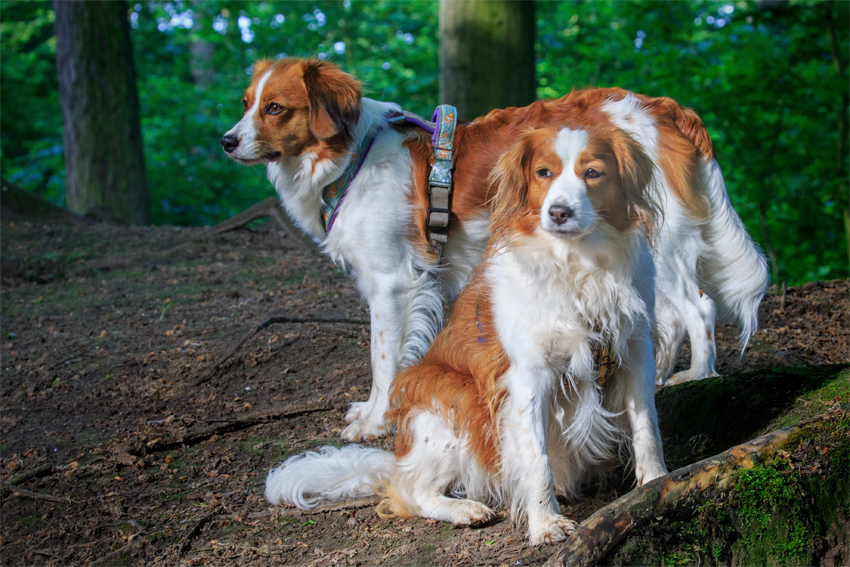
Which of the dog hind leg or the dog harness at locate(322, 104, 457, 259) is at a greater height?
the dog harness at locate(322, 104, 457, 259)

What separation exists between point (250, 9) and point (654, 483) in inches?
689

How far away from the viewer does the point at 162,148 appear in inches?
537

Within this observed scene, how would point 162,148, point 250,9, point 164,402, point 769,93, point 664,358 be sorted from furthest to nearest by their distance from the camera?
point 250,9 → point 162,148 → point 769,93 → point 164,402 → point 664,358

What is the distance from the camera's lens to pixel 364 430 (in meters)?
3.62

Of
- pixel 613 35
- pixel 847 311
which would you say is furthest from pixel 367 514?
pixel 613 35

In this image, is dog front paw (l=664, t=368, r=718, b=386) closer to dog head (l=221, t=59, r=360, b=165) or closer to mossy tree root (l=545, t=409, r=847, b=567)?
mossy tree root (l=545, t=409, r=847, b=567)

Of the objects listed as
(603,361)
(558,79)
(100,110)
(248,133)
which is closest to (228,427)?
(248,133)

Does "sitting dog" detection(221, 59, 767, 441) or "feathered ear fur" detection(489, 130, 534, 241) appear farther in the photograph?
"sitting dog" detection(221, 59, 767, 441)

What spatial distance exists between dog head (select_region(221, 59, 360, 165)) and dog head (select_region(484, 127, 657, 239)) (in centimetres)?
161

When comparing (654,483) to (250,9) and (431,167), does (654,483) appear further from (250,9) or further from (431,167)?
(250,9)

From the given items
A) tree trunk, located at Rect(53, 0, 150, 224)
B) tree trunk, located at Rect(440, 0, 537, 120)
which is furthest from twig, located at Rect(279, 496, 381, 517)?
tree trunk, located at Rect(53, 0, 150, 224)

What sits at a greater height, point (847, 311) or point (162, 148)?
point (162, 148)

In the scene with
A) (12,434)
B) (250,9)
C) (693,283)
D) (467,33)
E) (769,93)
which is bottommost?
(12,434)

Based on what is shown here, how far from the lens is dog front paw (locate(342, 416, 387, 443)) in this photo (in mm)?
3594
